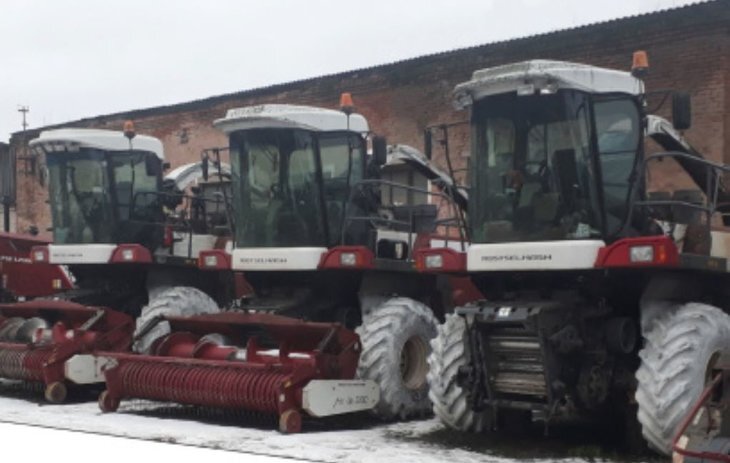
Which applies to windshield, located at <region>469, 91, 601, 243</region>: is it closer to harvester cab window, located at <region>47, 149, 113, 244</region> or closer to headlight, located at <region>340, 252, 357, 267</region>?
headlight, located at <region>340, 252, 357, 267</region>

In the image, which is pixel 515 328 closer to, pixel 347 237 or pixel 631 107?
pixel 631 107

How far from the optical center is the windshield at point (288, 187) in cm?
1010

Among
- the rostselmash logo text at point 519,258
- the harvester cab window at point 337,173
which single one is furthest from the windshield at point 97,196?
the rostselmash logo text at point 519,258

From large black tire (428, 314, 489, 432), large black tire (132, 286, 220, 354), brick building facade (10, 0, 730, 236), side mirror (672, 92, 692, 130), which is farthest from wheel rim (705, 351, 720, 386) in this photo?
large black tire (132, 286, 220, 354)

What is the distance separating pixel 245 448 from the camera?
25.0ft

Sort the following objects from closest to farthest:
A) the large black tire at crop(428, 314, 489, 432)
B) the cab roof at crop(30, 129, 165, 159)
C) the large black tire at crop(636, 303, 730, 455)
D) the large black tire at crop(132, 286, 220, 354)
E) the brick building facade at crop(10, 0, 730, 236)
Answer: the large black tire at crop(636, 303, 730, 455)
the large black tire at crop(428, 314, 489, 432)
the large black tire at crop(132, 286, 220, 354)
the cab roof at crop(30, 129, 165, 159)
the brick building facade at crop(10, 0, 730, 236)

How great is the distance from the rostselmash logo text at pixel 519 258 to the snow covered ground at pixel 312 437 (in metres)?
1.43

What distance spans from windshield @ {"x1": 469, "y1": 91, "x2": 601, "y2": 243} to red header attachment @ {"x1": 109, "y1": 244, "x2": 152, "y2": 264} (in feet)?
16.6

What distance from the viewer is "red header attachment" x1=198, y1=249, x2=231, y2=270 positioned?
10.7 meters

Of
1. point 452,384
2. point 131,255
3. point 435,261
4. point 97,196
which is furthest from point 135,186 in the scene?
point 452,384

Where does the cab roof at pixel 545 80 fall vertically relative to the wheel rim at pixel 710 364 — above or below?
above

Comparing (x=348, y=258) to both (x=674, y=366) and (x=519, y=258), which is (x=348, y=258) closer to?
(x=519, y=258)

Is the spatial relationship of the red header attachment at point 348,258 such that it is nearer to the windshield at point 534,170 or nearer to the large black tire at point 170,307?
the windshield at point 534,170

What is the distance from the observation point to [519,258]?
7746 mm
